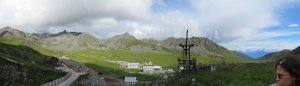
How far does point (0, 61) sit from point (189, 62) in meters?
59.1

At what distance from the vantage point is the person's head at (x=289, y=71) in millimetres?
4504

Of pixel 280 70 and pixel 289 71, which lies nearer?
pixel 289 71

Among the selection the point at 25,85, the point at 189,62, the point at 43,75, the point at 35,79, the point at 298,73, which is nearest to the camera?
the point at 298,73

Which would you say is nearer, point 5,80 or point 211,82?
point 211,82

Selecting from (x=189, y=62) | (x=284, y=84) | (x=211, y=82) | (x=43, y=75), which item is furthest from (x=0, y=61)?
(x=284, y=84)

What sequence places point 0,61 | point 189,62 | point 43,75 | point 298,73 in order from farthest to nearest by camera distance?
point 0,61 → point 43,75 → point 189,62 → point 298,73

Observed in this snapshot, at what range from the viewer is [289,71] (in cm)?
454

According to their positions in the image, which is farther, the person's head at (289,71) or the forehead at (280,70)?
the forehead at (280,70)

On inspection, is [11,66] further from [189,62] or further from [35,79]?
[189,62]

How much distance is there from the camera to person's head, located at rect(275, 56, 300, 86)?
450 centimetres

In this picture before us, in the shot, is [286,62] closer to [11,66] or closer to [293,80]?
[293,80]

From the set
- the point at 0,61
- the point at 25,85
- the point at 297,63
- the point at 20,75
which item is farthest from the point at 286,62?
the point at 0,61

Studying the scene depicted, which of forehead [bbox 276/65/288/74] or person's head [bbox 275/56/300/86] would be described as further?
forehead [bbox 276/65/288/74]

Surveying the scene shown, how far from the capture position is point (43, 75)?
101125 mm
